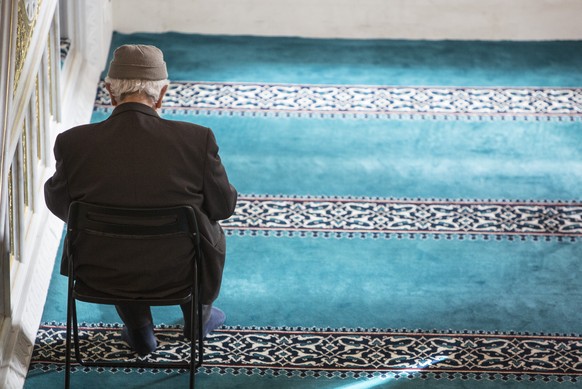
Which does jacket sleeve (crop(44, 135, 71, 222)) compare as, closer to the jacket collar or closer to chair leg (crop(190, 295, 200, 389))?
the jacket collar

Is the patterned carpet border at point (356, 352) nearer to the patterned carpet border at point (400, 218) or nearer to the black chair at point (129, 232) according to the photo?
the black chair at point (129, 232)

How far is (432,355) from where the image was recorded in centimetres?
497

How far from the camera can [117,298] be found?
14.0ft

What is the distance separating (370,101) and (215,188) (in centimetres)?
286

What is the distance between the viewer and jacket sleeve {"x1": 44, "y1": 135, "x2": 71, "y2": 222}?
4.28 m

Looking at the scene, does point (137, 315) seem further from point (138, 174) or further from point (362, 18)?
point (362, 18)

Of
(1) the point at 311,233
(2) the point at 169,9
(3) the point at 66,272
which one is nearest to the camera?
(3) the point at 66,272

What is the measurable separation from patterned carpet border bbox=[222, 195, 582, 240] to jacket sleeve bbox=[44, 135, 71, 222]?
1.55 meters

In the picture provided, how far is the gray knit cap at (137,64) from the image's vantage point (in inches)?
170

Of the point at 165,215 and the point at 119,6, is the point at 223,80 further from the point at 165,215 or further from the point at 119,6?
the point at 165,215

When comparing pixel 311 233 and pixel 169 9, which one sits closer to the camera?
pixel 311 233

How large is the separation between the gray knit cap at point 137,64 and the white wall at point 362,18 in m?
3.45

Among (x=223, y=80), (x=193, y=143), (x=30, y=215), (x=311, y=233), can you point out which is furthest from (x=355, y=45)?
(x=193, y=143)

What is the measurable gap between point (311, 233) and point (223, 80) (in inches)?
70.7
